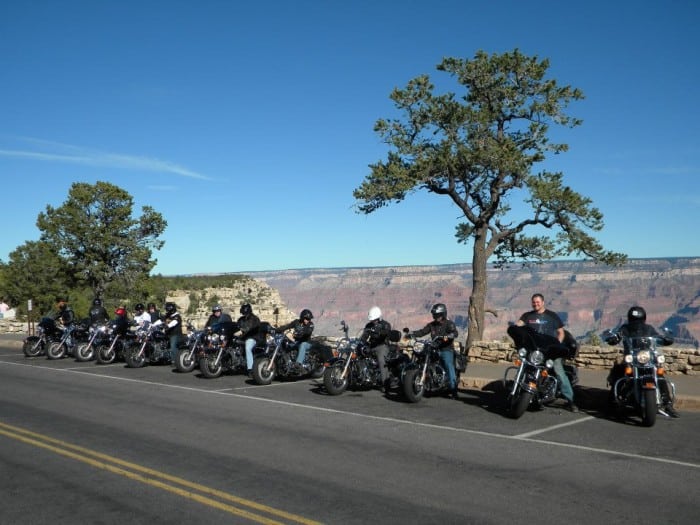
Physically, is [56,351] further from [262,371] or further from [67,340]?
[262,371]

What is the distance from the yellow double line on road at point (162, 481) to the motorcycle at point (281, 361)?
656 cm

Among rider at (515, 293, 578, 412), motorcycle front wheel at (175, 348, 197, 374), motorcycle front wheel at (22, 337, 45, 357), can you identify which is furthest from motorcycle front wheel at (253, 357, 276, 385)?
motorcycle front wheel at (22, 337, 45, 357)

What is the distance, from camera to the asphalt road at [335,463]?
6418mm

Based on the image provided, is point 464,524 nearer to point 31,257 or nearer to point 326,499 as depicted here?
point 326,499

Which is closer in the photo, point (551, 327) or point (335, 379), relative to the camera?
point (551, 327)

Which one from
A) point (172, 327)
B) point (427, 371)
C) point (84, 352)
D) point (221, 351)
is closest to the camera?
point (427, 371)

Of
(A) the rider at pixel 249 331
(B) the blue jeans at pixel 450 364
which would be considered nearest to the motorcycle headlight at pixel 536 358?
(B) the blue jeans at pixel 450 364

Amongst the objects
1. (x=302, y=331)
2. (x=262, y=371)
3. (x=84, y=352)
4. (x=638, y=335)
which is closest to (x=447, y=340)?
(x=638, y=335)

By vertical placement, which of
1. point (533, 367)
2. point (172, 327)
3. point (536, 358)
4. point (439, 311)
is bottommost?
point (533, 367)

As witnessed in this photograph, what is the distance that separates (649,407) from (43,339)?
21092mm

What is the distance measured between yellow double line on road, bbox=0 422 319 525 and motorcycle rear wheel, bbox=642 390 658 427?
243 inches

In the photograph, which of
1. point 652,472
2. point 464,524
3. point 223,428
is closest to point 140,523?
point 464,524

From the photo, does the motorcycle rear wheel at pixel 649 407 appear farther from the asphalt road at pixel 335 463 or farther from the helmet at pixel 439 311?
the helmet at pixel 439 311

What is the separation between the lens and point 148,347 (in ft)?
67.2
